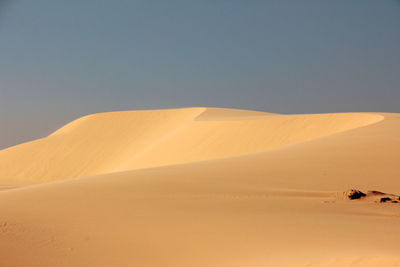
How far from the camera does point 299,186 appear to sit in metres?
8.83

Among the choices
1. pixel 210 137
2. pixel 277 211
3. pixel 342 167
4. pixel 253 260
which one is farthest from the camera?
pixel 210 137

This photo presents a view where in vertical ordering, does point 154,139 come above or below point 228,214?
above

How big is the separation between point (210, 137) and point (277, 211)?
20660 millimetres

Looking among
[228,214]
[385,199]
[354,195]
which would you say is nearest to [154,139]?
[354,195]

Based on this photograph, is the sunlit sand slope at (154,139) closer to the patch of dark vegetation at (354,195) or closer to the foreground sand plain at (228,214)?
the foreground sand plain at (228,214)

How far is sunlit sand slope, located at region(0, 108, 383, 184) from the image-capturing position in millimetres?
24828

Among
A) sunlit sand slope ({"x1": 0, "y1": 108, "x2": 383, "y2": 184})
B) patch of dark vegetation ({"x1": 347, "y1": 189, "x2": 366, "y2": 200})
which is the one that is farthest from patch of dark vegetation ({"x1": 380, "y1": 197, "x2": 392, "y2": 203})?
sunlit sand slope ({"x1": 0, "y1": 108, "x2": 383, "y2": 184})

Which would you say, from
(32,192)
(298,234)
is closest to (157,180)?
(32,192)

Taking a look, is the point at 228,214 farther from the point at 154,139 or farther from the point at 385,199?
the point at 154,139

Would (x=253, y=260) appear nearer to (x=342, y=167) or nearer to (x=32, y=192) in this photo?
(x=32, y=192)

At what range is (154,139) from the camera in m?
36.6

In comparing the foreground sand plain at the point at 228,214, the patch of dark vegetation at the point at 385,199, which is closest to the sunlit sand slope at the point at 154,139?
the foreground sand plain at the point at 228,214

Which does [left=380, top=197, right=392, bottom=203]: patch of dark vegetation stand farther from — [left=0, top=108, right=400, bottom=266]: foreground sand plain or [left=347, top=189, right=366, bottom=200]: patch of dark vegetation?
[left=347, top=189, right=366, bottom=200]: patch of dark vegetation

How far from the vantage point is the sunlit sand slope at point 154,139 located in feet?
81.5
